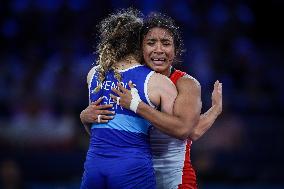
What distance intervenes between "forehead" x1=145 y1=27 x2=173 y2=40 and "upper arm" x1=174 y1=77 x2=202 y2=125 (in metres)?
0.38

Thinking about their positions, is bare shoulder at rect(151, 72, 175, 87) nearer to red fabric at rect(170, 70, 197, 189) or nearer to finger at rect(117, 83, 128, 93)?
finger at rect(117, 83, 128, 93)

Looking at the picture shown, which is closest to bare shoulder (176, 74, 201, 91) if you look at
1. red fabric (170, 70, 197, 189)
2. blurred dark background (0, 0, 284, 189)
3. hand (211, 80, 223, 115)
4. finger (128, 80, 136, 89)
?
red fabric (170, 70, 197, 189)

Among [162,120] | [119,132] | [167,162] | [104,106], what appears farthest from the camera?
[167,162]

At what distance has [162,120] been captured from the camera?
16.4 ft

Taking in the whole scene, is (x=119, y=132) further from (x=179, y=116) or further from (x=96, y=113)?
(x=179, y=116)

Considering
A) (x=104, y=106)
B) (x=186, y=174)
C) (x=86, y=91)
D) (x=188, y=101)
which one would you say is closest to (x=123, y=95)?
(x=104, y=106)

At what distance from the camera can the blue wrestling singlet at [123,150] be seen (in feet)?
16.5

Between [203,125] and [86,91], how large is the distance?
4888 millimetres

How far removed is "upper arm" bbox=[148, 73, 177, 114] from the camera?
5055mm
